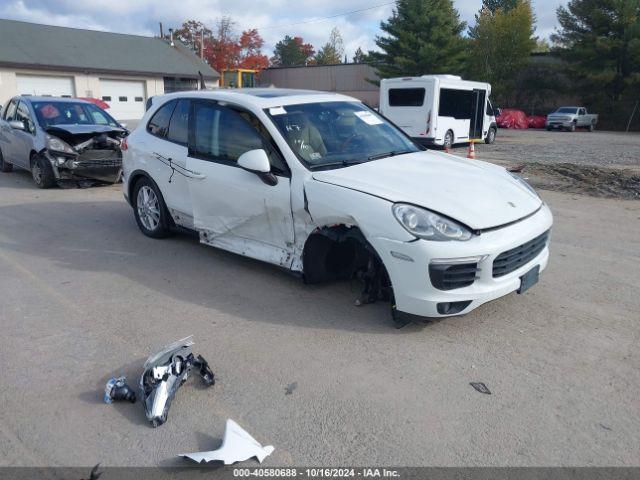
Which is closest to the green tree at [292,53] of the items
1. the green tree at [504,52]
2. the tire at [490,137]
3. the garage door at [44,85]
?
the green tree at [504,52]

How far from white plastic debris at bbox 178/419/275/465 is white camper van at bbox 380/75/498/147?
17965 mm

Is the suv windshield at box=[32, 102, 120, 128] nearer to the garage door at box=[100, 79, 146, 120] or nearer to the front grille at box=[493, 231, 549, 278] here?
the front grille at box=[493, 231, 549, 278]

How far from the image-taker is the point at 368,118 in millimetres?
5637

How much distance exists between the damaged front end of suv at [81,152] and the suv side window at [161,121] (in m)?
4.22

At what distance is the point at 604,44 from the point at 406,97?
88.9ft

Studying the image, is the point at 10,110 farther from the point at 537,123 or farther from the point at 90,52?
the point at 537,123

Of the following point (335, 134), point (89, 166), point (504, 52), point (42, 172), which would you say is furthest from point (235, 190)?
point (504, 52)

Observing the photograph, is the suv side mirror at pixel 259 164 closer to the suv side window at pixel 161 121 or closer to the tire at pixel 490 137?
the suv side window at pixel 161 121

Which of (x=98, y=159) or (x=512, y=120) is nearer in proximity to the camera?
(x=98, y=159)

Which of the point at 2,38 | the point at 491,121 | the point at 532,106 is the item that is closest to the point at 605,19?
the point at 532,106

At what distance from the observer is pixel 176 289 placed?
5.10 metres

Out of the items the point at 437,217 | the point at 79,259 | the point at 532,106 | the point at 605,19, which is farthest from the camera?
the point at 532,106

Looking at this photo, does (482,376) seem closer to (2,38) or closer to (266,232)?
(266,232)

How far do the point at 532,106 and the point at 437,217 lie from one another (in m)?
47.1
